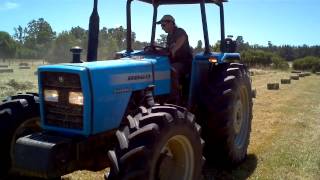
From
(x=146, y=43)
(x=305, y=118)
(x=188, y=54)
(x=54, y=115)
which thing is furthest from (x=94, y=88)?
(x=305, y=118)

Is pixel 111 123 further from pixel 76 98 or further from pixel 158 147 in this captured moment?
pixel 158 147

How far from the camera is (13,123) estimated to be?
17.5 ft

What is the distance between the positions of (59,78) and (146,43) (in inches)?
110

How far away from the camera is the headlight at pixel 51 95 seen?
4855mm

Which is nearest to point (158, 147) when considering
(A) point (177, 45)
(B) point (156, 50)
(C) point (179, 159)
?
(C) point (179, 159)

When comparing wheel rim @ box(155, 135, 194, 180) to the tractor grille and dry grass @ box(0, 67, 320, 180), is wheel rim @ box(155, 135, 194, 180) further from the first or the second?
dry grass @ box(0, 67, 320, 180)

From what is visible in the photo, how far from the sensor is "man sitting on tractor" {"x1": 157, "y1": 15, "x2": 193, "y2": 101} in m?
6.27

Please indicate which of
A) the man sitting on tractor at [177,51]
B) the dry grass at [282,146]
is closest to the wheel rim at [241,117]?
the dry grass at [282,146]

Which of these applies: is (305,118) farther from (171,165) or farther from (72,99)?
(72,99)

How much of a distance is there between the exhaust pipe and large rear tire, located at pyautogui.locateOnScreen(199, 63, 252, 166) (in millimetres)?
1682

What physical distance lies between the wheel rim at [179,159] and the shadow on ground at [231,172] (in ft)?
3.89

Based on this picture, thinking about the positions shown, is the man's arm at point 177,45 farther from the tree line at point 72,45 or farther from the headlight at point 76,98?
the tree line at point 72,45

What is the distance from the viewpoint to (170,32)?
262 inches

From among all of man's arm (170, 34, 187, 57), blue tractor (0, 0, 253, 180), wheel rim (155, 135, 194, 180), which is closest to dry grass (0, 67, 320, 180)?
blue tractor (0, 0, 253, 180)
